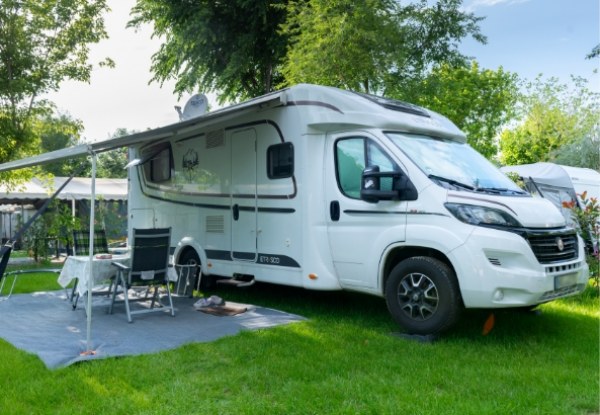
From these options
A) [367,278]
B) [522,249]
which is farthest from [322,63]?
[522,249]

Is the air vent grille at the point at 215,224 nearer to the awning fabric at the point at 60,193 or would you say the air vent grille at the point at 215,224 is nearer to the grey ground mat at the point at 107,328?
the grey ground mat at the point at 107,328

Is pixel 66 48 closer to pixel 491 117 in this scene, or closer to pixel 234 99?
pixel 234 99

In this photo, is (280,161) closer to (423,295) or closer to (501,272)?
(423,295)

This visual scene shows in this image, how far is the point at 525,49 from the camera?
1493 cm

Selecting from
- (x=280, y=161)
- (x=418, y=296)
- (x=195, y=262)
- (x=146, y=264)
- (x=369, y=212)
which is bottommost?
(x=418, y=296)

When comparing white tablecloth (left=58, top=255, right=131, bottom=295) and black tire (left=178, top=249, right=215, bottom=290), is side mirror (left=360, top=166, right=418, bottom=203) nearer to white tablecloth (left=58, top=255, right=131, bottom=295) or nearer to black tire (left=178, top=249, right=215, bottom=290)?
white tablecloth (left=58, top=255, right=131, bottom=295)

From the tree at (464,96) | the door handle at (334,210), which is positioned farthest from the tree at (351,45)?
the door handle at (334,210)

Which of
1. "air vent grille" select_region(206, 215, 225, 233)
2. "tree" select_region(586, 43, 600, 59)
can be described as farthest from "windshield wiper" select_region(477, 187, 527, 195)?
"tree" select_region(586, 43, 600, 59)

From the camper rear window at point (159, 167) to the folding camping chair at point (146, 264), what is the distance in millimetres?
2129

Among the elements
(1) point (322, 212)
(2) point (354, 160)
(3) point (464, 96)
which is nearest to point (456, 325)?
(1) point (322, 212)

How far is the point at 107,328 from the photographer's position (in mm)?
6062

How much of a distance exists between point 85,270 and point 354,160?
339cm

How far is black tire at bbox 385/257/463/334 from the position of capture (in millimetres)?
5137

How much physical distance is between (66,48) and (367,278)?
1165cm
